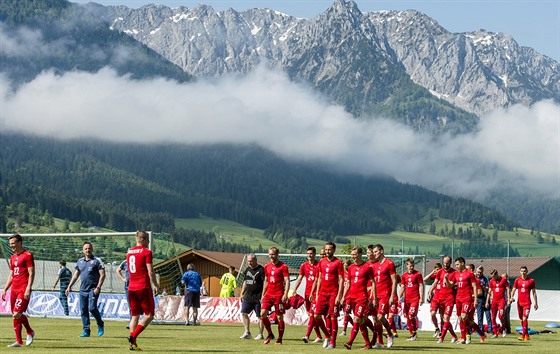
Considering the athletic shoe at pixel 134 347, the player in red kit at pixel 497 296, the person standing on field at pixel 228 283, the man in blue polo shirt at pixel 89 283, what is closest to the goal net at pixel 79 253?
the person standing on field at pixel 228 283

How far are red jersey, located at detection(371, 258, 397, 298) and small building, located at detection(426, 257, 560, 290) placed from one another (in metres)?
66.1

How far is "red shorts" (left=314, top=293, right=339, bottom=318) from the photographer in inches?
949

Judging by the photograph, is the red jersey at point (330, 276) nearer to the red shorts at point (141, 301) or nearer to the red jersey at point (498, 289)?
the red shorts at point (141, 301)

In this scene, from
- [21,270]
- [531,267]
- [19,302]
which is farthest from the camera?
[531,267]

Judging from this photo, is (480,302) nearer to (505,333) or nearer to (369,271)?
(505,333)

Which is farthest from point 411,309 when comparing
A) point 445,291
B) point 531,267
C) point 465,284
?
point 531,267

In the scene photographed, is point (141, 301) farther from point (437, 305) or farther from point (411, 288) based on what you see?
point (411, 288)

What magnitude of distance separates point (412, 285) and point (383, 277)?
719 cm

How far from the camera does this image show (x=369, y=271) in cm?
2325

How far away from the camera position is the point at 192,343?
25328mm

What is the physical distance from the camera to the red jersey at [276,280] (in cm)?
2598

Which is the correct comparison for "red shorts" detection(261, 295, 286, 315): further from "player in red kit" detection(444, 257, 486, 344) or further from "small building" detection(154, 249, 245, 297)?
"small building" detection(154, 249, 245, 297)

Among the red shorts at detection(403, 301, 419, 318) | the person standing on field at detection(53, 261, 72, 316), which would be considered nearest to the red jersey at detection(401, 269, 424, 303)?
the red shorts at detection(403, 301, 419, 318)

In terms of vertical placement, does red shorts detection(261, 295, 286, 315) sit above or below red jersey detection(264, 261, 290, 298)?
below
